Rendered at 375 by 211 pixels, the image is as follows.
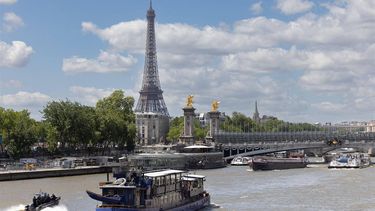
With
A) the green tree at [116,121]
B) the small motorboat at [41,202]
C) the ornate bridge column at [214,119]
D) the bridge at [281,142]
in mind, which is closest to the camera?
the small motorboat at [41,202]

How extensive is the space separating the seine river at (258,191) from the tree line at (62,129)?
12.5 metres

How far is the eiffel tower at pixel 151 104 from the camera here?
156625mm

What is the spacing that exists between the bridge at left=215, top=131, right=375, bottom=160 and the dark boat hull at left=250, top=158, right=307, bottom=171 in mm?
10179

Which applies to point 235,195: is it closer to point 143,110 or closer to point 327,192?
point 327,192

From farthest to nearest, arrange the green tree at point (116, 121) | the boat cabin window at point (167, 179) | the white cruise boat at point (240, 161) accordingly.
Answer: the white cruise boat at point (240, 161) < the green tree at point (116, 121) < the boat cabin window at point (167, 179)

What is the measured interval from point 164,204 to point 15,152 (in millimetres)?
44517

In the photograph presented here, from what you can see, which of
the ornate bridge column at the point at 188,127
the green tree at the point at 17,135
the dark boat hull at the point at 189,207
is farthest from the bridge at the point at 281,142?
the dark boat hull at the point at 189,207

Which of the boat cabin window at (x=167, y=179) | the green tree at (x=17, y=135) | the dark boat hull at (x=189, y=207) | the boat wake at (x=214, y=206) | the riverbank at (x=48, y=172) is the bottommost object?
the boat wake at (x=214, y=206)

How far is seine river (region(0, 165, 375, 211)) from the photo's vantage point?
151 feet

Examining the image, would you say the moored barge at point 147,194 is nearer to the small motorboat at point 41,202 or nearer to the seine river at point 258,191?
the seine river at point 258,191

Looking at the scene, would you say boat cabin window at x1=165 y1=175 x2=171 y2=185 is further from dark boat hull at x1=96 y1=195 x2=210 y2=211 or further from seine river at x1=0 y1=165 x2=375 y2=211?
seine river at x1=0 y1=165 x2=375 y2=211

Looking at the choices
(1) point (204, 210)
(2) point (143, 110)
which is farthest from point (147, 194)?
(2) point (143, 110)

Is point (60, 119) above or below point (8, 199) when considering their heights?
above

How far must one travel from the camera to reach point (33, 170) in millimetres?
67188
